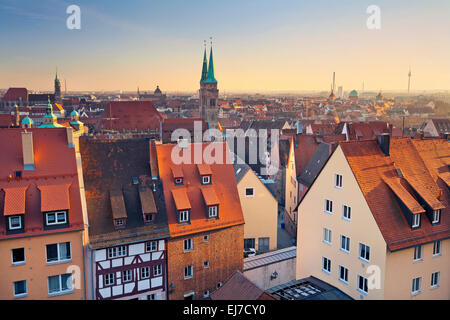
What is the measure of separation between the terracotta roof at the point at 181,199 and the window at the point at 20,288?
915 cm

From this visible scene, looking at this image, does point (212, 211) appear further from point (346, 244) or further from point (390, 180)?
point (390, 180)

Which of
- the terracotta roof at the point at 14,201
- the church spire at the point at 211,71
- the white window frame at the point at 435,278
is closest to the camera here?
the terracotta roof at the point at 14,201

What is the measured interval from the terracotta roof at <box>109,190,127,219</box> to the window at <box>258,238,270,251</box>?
1410 centimetres

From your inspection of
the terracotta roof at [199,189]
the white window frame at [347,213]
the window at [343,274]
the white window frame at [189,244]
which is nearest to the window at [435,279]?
the window at [343,274]

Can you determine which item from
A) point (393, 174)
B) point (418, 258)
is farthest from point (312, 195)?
point (418, 258)

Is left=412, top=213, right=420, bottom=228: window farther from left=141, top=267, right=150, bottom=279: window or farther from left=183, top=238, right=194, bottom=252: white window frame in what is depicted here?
left=141, top=267, right=150, bottom=279: window

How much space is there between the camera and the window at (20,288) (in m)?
19.8

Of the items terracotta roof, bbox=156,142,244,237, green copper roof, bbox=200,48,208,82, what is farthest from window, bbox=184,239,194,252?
green copper roof, bbox=200,48,208,82

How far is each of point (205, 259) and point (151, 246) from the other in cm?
386

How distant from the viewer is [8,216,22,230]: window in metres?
19.7

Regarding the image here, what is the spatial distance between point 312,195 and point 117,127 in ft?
261

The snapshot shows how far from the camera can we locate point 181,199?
24.6m

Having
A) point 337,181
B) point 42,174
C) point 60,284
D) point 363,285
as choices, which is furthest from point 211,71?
point 363,285

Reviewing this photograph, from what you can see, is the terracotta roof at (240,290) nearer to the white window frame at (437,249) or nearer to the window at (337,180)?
the window at (337,180)
